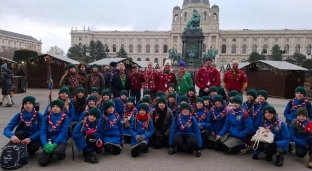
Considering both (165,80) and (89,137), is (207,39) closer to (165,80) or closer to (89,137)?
(165,80)

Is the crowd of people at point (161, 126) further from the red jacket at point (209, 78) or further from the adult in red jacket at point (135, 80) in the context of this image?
the adult in red jacket at point (135, 80)

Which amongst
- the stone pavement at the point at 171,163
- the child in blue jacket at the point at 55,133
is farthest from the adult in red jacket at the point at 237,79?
the child in blue jacket at the point at 55,133

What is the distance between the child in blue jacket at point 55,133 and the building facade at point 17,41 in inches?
3943

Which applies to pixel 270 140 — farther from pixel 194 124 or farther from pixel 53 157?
pixel 53 157

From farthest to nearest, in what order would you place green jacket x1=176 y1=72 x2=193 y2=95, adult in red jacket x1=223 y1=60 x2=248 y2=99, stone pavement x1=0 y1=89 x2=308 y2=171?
1. green jacket x1=176 y1=72 x2=193 y2=95
2. adult in red jacket x1=223 y1=60 x2=248 y2=99
3. stone pavement x1=0 y1=89 x2=308 y2=171

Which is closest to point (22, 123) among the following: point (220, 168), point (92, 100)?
point (92, 100)

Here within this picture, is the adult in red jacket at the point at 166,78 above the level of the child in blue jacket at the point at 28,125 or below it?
above

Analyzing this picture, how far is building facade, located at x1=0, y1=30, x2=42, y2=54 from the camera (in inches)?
3704

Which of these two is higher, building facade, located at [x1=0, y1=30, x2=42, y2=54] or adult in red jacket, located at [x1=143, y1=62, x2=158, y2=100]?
building facade, located at [x1=0, y1=30, x2=42, y2=54]

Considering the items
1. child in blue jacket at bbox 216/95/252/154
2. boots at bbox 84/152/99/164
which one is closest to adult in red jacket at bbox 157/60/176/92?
child in blue jacket at bbox 216/95/252/154

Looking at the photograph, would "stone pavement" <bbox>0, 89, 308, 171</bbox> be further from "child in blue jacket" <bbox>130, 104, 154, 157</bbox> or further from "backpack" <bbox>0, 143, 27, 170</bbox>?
"child in blue jacket" <bbox>130, 104, 154, 157</bbox>

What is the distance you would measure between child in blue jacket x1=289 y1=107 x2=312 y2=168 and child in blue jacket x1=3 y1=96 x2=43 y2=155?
5187 millimetres

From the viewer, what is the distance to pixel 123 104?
22.6 feet

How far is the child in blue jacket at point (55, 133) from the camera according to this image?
4.64 metres
